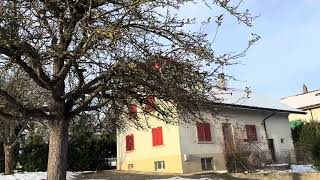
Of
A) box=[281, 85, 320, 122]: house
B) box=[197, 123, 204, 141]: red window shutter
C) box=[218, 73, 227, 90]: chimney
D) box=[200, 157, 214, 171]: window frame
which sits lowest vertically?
box=[200, 157, 214, 171]: window frame

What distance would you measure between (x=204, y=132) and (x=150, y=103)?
1906 cm

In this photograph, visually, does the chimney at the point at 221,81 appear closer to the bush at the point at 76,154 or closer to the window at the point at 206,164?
the window at the point at 206,164

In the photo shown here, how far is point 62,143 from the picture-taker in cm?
1056

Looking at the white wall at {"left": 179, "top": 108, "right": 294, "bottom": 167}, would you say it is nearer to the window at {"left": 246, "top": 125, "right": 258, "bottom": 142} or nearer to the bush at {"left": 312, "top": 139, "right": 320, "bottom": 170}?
the window at {"left": 246, "top": 125, "right": 258, "bottom": 142}

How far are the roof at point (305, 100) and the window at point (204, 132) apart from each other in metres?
20.5

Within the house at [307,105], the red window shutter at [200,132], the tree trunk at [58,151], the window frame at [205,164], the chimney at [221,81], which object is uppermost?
the house at [307,105]

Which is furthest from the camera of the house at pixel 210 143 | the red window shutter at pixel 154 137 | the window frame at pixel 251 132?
the window frame at pixel 251 132

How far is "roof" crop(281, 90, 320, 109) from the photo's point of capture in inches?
1880

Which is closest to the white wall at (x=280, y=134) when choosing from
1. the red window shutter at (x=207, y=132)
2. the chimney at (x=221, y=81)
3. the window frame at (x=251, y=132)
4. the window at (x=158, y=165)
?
the window frame at (x=251, y=132)

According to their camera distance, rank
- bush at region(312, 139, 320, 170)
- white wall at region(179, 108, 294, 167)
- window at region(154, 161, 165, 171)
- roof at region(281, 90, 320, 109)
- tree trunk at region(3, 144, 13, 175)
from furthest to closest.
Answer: roof at region(281, 90, 320, 109) < window at region(154, 161, 165, 171) < white wall at region(179, 108, 294, 167) < tree trunk at region(3, 144, 13, 175) < bush at region(312, 139, 320, 170)

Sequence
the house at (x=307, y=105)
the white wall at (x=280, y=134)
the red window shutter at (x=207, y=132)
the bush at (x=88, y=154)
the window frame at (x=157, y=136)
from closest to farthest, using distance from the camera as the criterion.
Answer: the window frame at (x=157, y=136)
the red window shutter at (x=207, y=132)
the bush at (x=88, y=154)
the white wall at (x=280, y=134)
the house at (x=307, y=105)

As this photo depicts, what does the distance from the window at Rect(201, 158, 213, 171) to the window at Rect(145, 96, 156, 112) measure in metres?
18.2

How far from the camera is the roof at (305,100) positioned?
4775 cm

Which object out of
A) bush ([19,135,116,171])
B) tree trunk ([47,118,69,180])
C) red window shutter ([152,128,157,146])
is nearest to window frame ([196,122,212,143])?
red window shutter ([152,128,157,146])
